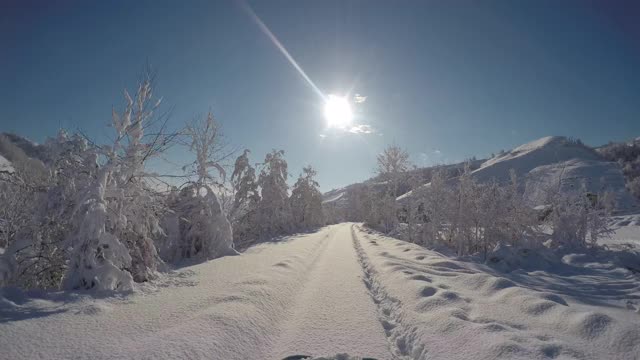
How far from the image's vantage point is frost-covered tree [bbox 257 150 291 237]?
1094 inches

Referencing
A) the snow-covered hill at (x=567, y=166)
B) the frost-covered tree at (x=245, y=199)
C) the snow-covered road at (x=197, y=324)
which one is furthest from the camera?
the snow-covered hill at (x=567, y=166)

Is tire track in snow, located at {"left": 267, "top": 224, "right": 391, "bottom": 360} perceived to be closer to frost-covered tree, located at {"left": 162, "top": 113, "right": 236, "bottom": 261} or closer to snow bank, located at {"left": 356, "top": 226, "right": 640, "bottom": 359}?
snow bank, located at {"left": 356, "top": 226, "right": 640, "bottom": 359}

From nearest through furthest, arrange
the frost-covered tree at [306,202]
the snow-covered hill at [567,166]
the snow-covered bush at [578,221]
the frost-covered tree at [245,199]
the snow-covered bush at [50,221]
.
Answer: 1. the snow-covered bush at [50,221]
2. the snow-covered bush at [578,221]
3. the frost-covered tree at [245,199]
4. the frost-covered tree at [306,202]
5. the snow-covered hill at [567,166]

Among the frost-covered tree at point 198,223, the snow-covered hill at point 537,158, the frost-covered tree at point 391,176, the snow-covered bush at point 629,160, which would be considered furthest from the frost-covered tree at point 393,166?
the snow-covered hill at point 537,158

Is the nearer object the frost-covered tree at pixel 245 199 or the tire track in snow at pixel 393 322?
the tire track in snow at pixel 393 322

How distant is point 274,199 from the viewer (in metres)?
28.6

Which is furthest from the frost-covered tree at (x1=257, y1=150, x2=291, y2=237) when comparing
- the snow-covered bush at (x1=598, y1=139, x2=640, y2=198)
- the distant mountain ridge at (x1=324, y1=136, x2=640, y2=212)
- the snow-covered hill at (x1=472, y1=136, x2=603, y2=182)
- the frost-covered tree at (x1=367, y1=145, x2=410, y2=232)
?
the snow-covered hill at (x1=472, y1=136, x2=603, y2=182)

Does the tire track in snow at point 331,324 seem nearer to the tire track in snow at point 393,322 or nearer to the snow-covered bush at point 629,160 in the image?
the tire track in snow at point 393,322

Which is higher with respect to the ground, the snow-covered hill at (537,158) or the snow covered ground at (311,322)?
the snow-covered hill at (537,158)

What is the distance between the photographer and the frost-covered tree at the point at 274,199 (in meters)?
27.8

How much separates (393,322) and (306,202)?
34.7m

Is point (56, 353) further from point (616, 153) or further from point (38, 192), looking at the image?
point (616, 153)

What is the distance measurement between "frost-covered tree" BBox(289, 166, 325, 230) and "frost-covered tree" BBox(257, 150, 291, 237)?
5245 millimetres

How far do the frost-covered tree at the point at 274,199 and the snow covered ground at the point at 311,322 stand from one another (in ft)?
68.2
